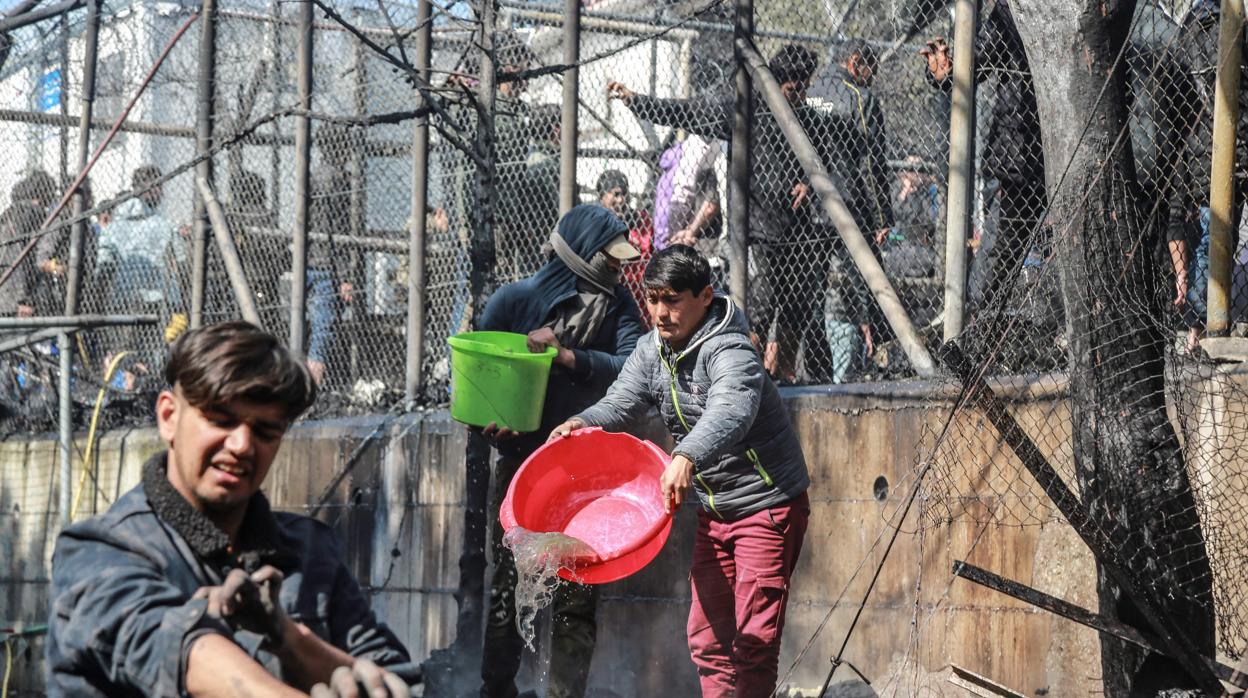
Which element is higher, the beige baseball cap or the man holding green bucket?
the beige baseball cap

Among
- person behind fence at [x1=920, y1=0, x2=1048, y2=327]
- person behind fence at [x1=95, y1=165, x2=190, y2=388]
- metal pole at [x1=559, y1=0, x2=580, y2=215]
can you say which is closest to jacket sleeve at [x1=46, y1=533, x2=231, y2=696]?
person behind fence at [x1=920, y1=0, x2=1048, y2=327]

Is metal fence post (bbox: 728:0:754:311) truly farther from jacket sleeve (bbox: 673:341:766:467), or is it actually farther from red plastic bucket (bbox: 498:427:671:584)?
jacket sleeve (bbox: 673:341:766:467)

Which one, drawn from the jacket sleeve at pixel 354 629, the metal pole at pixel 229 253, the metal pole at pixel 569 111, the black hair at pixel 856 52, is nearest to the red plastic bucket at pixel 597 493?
the metal pole at pixel 569 111

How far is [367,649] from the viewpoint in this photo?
9.21ft

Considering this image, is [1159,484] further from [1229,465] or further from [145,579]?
[145,579]

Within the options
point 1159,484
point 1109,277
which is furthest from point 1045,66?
point 1159,484

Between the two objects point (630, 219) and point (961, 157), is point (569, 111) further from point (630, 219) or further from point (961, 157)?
point (961, 157)

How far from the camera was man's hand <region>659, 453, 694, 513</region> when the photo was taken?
5.77 metres

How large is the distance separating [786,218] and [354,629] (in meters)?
5.48

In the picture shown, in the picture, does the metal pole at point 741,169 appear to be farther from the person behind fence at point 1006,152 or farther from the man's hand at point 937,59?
the person behind fence at point 1006,152

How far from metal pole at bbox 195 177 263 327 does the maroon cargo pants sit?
482cm

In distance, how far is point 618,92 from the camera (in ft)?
28.0

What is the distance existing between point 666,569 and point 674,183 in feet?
6.83

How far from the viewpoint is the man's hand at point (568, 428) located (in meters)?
6.41
